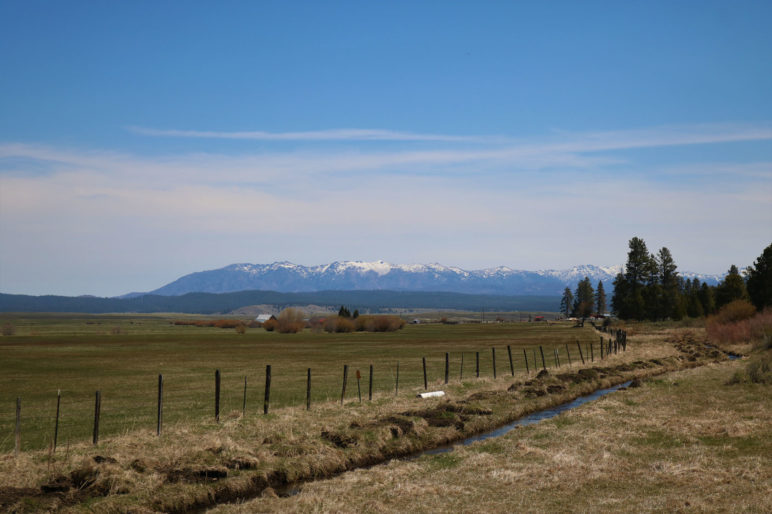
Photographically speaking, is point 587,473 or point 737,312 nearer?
point 587,473

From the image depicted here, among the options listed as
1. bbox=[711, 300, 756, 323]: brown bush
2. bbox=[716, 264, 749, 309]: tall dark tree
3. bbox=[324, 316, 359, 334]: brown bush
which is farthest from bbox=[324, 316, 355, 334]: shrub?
bbox=[711, 300, 756, 323]: brown bush

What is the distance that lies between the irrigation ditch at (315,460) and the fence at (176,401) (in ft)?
9.47

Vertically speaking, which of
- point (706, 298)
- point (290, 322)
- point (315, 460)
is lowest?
point (315, 460)

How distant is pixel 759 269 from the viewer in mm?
104188

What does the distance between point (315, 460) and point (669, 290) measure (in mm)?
143382

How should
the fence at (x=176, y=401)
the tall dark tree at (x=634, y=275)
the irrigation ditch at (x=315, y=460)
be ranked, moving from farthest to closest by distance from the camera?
the tall dark tree at (x=634, y=275)
the fence at (x=176, y=401)
the irrigation ditch at (x=315, y=460)

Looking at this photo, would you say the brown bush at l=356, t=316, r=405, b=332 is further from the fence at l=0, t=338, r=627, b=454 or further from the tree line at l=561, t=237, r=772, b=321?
the fence at l=0, t=338, r=627, b=454

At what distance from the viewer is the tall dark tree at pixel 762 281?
9874 centimetres

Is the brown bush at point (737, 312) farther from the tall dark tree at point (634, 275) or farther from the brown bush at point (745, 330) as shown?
the tall dark tree at point (634, 275)

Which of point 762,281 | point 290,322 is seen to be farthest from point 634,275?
point 290,322

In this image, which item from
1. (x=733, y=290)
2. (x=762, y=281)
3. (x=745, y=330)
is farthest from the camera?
(x=733, y=290)

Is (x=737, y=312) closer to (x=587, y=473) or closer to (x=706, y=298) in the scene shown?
(x=706, y=298)

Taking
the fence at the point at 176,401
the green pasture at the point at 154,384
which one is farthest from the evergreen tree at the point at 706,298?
the fence at the point at 176,401

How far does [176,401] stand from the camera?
118ft
